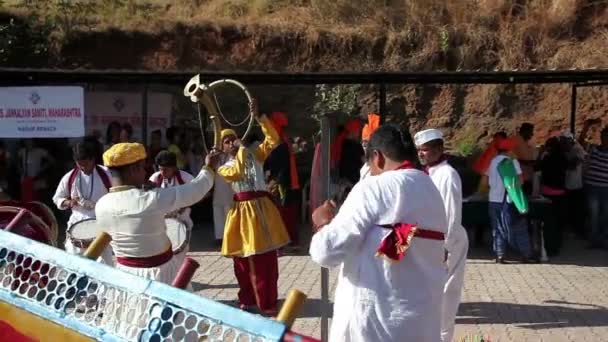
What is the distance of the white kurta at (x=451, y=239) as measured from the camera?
223 inches

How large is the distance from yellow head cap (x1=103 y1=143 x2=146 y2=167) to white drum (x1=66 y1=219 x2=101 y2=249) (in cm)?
187

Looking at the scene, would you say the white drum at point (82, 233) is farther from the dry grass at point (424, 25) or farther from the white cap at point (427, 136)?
the dry grass at point (424, 25)

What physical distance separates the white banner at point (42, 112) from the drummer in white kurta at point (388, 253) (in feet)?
22.8

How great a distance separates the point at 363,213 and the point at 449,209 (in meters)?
2.24

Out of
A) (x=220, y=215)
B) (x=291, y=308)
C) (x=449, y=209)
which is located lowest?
(x=220, y=215)

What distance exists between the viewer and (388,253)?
11.8 feet

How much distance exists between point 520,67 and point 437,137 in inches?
614

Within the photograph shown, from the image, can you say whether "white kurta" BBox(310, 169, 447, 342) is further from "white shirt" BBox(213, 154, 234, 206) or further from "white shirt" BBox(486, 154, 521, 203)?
"white shirt" BBox(213, 154, 234, 206)

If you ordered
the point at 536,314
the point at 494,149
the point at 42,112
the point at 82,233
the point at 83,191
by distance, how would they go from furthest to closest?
the point at 494,149 → the point at 42,112 → the point at 536,314 → the point at 83,191 → the point at 82,233

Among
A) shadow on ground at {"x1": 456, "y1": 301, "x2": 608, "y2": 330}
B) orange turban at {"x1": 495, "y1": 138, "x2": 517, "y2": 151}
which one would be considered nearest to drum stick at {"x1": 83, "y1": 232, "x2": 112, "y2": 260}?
shadow on ground at {"x1": 456, "y1": 301, "x2": 608, "y2": 330}

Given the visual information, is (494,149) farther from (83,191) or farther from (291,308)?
(291,308)

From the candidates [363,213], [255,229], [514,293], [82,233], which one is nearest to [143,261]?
[363,213]

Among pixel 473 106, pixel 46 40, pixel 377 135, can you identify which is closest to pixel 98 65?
pixel 46 40

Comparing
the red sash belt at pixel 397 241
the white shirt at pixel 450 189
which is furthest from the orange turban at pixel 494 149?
the red sash belt at pixel 397 241
